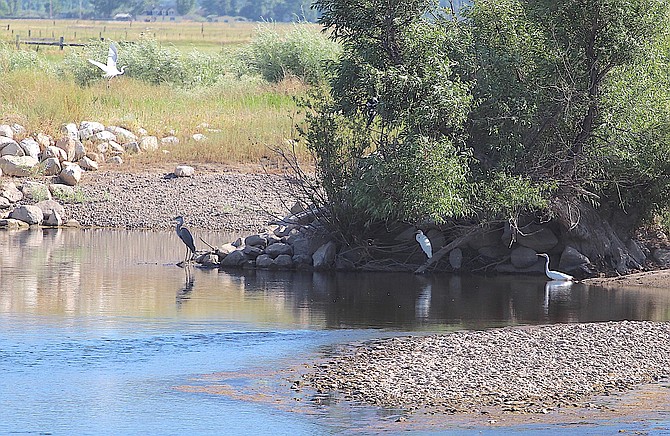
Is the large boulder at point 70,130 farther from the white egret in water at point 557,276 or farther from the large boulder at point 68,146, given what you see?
the white egret in water at point 557,276

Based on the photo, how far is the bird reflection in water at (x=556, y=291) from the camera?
16.9 m

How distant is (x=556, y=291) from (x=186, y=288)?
5.50m

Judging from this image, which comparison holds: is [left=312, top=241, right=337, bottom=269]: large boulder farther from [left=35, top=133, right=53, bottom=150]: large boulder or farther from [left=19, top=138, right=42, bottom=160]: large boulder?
[left=35, top=133, right=53, bottom=150]: large boulder

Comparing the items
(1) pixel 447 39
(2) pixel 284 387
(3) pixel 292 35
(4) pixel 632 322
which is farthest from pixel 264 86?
(2) pixel 284 387

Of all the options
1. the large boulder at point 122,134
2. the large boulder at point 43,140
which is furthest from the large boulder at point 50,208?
the large boulder at point 122,134

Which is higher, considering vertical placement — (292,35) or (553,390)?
(292,35)

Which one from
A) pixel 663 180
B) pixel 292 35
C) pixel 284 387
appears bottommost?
pixel 284 387

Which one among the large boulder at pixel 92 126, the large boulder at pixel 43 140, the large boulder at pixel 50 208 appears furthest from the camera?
the large boulder at pixel 92 126

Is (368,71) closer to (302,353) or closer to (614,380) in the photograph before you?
(302,353)

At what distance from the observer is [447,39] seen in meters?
18.0

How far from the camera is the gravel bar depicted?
34.4 ft

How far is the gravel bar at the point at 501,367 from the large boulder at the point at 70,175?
1432 cm

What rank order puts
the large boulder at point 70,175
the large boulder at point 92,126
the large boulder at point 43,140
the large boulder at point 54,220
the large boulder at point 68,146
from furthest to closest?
the large boulder at point 92,126
the large boulder at point 43,140
the large boulder at point 68,146
the large boulder at point 70,175
the large boulder at point 54,220

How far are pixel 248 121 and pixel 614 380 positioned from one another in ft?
67.0
